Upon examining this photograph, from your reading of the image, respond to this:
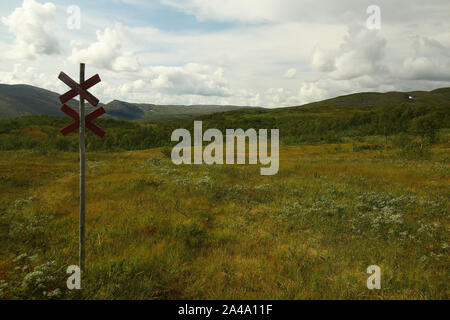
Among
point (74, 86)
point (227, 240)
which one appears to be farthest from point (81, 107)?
point (227, 240)

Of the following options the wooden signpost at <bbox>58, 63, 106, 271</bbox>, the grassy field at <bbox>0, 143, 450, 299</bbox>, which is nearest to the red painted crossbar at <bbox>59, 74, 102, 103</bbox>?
the wooden signpost at <bbox>58, 63, 106, 271</bbox>

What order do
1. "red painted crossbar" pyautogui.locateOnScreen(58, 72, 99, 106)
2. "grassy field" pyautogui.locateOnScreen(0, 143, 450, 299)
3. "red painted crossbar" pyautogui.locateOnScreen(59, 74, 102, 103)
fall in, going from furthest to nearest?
"grassy field" pyautogui.locateOnScreen(0, 143, 450, 299) < "red painted crossbar" pyautogui.locateOnScreen(59, 74, 102, 103) < "red painted crossbar" pyautogui.locateOnScreen(58, 72, 99, 106)

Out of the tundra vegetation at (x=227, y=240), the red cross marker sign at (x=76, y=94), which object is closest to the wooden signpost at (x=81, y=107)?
the red cross marker sign at (x=76, y=94)

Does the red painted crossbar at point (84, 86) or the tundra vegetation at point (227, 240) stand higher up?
the red painted crossbar at point (84, 86)

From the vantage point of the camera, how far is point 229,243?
8.59m

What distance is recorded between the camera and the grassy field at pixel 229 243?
19.3 feet

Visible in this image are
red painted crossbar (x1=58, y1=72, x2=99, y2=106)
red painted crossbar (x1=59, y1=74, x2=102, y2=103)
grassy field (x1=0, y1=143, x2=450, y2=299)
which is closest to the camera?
red painted crossbar (x1=58, y1=72, x2=99, y2=106)

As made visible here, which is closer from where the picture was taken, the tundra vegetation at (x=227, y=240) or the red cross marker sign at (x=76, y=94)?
the red cross marker sign at (x=76, y=94)

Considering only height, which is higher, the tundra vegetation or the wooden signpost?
the wooden signpost

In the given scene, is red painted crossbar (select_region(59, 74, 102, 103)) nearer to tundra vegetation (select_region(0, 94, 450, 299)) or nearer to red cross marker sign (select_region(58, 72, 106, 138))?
red cross marker sign (select_region(58, 72, 106, 138))

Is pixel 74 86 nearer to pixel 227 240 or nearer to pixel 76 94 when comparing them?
pixel 76 94

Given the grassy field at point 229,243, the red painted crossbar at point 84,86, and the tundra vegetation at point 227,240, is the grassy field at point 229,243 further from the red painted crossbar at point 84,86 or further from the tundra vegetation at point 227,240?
the red painted crossbar at point 84,86

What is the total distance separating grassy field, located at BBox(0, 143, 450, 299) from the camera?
587 cm

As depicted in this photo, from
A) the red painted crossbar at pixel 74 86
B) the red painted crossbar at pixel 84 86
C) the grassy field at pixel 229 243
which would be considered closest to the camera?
the red painted crossbar at pixel 74 86
